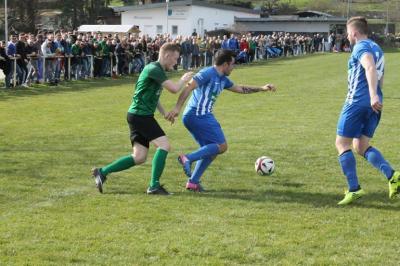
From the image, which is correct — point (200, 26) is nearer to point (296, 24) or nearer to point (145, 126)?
point (296, 24)

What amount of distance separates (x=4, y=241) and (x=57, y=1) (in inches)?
2225

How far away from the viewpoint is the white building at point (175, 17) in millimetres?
53844

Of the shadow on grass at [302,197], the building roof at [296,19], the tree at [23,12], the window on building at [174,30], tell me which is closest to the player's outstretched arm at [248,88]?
the shadow on grass at [302,197]

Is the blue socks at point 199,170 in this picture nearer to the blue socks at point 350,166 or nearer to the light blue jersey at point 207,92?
the light blue jersey at point 207,92

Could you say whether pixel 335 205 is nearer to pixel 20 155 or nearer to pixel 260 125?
pixel 20 155

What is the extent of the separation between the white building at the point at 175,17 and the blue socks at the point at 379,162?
45.7 metres

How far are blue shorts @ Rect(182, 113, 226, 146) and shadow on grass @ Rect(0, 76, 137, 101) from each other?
468 inches

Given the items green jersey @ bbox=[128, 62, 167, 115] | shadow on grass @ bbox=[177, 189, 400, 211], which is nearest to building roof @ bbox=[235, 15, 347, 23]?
shadow on grass @ bbox=[177, 189, 400, 211]

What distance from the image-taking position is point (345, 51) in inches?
2238

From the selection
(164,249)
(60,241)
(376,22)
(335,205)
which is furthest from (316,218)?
(376,22)

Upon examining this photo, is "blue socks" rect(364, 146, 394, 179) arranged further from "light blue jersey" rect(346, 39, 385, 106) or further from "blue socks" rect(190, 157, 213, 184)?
"blue socks" rect(190, 157, 213, 184)

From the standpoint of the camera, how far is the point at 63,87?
22.0 metres

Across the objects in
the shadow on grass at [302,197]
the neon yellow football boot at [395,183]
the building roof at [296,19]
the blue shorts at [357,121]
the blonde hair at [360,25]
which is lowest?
the shadow on grass at [302,197]

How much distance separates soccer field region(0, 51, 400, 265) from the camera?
5.14m
